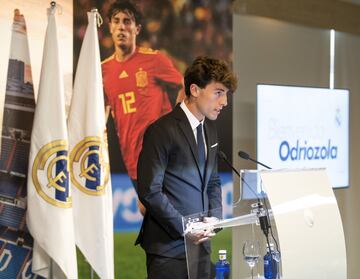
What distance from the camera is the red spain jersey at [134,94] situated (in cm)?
350

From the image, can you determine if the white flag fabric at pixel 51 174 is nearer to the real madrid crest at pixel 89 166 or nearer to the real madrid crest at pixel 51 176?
the real madrid crest at pixel 51 176

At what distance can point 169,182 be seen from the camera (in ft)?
8.41

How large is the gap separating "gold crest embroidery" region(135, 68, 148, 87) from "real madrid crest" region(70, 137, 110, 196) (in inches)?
30.8

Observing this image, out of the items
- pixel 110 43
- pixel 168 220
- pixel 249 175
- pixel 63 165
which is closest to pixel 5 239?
pixel 63 165

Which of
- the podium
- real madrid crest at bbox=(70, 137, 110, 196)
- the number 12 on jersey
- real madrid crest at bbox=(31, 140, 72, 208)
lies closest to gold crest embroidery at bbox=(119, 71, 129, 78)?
the number 12 on jersey

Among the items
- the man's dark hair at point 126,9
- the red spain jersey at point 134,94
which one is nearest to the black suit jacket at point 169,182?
the red spain jersey at point 134,94

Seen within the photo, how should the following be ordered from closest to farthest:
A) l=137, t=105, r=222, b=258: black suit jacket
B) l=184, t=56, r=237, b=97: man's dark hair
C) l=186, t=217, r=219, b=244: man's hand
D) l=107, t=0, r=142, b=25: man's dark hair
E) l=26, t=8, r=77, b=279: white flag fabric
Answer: l=186, t=217, r=219, b=244: man's hand
l=137, t=105, r=222, b=258: black suit jacket
l=184, t=56, r=237, b=97: man's dark hair
l=26, t=8, r=77, b=279: white flag fabric
l=107, t=0, r=142, b=25: man's dark hair

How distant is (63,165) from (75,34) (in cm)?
94

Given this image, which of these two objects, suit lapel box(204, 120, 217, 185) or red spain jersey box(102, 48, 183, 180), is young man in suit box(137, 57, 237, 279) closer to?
suit lapel box(204, 120, 217, 185)

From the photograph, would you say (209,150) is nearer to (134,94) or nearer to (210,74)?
(210,74)

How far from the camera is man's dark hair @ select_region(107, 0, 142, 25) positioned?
347 cm

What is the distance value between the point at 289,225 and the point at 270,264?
206mm

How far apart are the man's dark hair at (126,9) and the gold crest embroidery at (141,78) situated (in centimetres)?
33

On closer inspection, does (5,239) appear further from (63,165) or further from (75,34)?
(75,34)
